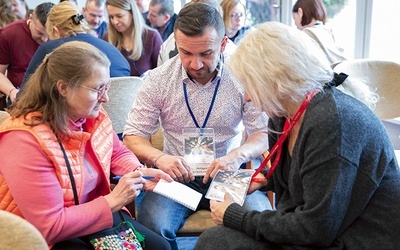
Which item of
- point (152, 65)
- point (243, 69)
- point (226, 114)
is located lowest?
point (152, 65)

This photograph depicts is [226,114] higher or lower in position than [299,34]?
lower

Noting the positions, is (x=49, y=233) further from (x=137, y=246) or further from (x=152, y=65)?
(x=152, y=65)

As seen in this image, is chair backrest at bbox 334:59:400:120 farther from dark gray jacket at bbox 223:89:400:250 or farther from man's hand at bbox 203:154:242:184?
dark gray jacket at bbox 223:89:400:250

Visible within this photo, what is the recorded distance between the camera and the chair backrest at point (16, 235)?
100cm

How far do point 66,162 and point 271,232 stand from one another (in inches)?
29.1

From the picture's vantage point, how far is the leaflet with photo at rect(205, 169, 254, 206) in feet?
5.94

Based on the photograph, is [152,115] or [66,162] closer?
[66,162]

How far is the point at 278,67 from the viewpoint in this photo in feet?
4.90

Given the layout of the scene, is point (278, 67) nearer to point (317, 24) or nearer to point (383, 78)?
point (383, 78)

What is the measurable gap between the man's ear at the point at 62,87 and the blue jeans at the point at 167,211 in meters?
0.65

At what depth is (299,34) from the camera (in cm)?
156

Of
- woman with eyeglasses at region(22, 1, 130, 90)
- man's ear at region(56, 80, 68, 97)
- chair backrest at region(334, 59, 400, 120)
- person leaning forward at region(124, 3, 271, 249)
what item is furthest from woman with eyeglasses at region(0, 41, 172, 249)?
chair backrest at region(334, 59, 400, 120)

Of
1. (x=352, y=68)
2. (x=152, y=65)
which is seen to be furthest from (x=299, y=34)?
(x=152, y=65)

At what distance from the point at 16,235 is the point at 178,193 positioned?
39.6 inches
